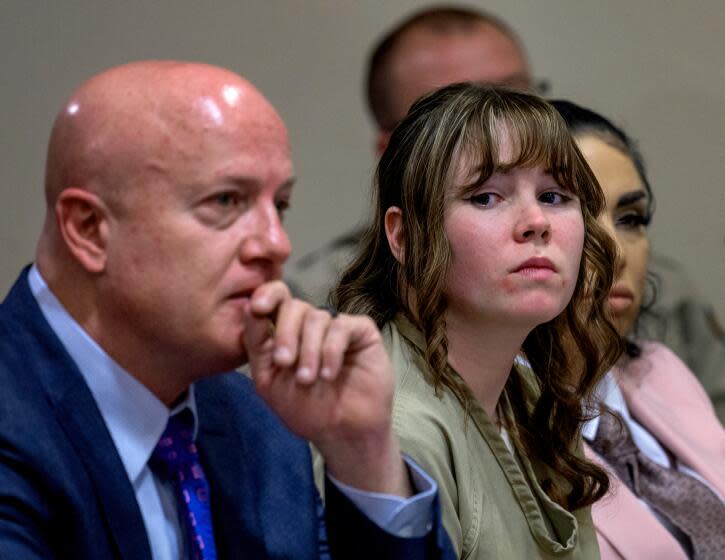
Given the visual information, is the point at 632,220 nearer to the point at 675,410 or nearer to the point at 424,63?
the point at 675,410

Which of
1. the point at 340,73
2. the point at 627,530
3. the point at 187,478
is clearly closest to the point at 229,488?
the point at 187,478

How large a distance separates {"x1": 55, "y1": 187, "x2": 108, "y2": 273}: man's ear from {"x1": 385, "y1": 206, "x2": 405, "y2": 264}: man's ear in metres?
0.52

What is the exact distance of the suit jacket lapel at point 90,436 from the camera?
1.21 m

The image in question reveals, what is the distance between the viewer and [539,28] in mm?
3254

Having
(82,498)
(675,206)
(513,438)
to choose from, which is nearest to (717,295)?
(675,206)

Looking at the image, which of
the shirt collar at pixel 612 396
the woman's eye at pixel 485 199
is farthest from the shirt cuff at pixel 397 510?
the shirt collar at pixel 612 396

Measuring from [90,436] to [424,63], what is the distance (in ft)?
6.54

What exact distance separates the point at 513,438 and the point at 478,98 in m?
0.45

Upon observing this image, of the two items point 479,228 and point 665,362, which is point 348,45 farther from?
point 479,228

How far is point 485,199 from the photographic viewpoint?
160cm

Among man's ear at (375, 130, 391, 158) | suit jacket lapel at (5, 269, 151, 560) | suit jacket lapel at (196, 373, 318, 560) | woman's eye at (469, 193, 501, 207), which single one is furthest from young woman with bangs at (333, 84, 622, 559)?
man's ear at (375, 130, 391, 158)

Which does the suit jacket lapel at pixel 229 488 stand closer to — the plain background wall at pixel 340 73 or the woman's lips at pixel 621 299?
the woman's lips at pixel 621 299

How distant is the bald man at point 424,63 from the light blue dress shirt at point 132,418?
1.69m

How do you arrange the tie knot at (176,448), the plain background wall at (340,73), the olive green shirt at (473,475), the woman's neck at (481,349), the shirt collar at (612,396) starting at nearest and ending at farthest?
the tie knot at (176,448)
the olive green shirt at (473,475)
the woman's neck at (481,349)
the shirt collar at (612,396)
the plain background wall at (340,73)
